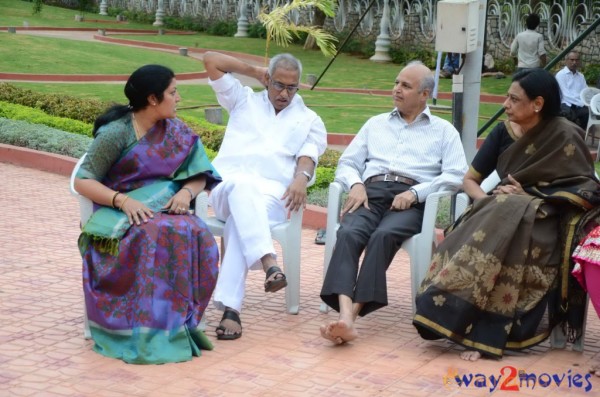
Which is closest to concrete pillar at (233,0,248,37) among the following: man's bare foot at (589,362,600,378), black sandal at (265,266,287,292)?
black sandal at (265,266,287,292)

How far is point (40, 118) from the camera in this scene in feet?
40.3

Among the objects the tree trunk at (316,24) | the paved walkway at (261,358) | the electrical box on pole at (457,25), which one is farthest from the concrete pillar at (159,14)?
the paved walkway at (261,358)

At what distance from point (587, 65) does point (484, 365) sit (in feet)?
54.4

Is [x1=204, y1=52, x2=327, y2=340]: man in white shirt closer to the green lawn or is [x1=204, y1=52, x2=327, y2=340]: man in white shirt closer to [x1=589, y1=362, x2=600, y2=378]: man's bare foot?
[x1=589, y1=362, x2=600, y2=378]: man's bare foot

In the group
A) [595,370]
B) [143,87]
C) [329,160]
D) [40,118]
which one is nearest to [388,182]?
[143,87]

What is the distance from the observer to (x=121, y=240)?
16.6 feet

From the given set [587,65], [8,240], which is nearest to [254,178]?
[8,240]

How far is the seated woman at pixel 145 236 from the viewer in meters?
5.03

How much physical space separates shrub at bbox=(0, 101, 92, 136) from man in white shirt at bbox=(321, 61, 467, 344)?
6.25 meters

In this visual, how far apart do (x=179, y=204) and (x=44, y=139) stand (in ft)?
20.2

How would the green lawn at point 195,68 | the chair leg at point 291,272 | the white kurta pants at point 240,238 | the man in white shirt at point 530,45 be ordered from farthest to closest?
the green lawn at point 195,68 < the man in white shirt at point 530,45 < the chair leg at point 291,272 < the white kurta pants at point 240,238

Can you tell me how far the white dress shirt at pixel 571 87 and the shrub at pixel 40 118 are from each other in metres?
5.83

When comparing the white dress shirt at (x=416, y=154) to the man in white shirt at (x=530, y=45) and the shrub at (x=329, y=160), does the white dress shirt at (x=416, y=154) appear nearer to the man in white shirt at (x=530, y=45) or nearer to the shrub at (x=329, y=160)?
the shrub at (x=329, y=160)

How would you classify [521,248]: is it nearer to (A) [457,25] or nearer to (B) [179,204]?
(B) [179,204]
